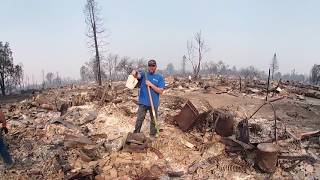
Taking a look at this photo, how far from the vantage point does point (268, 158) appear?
565cm

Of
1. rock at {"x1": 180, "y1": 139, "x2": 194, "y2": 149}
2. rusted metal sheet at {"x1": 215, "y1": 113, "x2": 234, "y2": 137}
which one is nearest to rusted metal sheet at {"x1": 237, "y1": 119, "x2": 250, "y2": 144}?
rusted metal sheet at {"x1": 215, "y1": 113, "x2": 234, "y2": 137}

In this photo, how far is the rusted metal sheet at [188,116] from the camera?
23.5 ft

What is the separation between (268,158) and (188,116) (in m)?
2.16

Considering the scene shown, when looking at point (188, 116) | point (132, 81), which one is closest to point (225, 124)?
point (188, 116)

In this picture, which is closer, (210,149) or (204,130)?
(210,149)

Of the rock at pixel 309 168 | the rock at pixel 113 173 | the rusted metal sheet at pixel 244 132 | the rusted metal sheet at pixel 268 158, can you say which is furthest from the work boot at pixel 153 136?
the rock at pixel 309 168

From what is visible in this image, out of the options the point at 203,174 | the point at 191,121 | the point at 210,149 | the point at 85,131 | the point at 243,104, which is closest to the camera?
the point at 203,174

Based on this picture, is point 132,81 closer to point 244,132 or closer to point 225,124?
point 225,124

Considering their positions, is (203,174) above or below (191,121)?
below

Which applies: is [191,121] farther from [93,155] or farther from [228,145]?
[93,155]

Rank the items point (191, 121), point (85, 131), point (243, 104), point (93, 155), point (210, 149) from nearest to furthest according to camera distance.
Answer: point (93, 155) < point (210, 149) < point (191, 121) < point (85, 131) < point (243, 104)

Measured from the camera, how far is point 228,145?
6441 mm

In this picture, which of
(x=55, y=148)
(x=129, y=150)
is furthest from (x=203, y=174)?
(x=55, y=148)

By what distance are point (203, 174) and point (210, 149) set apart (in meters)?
0.91
